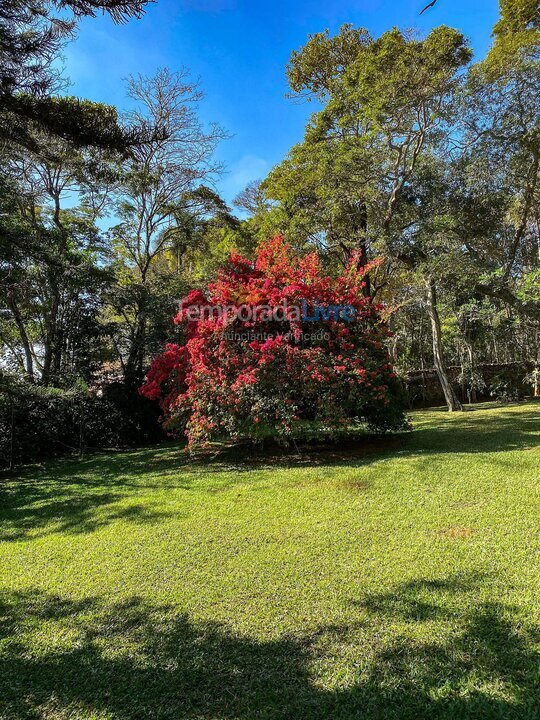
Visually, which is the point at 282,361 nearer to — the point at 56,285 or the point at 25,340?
the point at 56,285

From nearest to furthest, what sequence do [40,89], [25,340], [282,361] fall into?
[40,89] → [282,361] → [25,340]

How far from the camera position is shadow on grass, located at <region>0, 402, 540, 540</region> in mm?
4328

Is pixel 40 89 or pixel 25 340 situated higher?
pixel 40 89

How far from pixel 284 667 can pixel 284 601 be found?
52 cm

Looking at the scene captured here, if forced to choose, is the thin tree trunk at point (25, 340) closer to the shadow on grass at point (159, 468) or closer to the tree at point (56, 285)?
the tree at point (56, 285)

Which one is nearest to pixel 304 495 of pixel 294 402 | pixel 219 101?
pixel 294 402

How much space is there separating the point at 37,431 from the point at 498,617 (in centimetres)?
908

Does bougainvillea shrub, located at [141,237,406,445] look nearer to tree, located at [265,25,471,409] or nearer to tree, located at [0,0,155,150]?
tree, located at [0,0,155,150]

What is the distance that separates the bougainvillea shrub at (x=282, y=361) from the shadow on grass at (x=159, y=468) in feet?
1.56

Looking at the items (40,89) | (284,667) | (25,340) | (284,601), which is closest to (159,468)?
(284,601)

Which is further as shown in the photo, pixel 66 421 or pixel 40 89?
pixel 66 421

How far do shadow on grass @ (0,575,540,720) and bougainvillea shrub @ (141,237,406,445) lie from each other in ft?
11.6

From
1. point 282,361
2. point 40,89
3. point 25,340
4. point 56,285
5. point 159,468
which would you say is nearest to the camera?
point 40,89

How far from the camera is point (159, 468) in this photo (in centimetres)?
643
